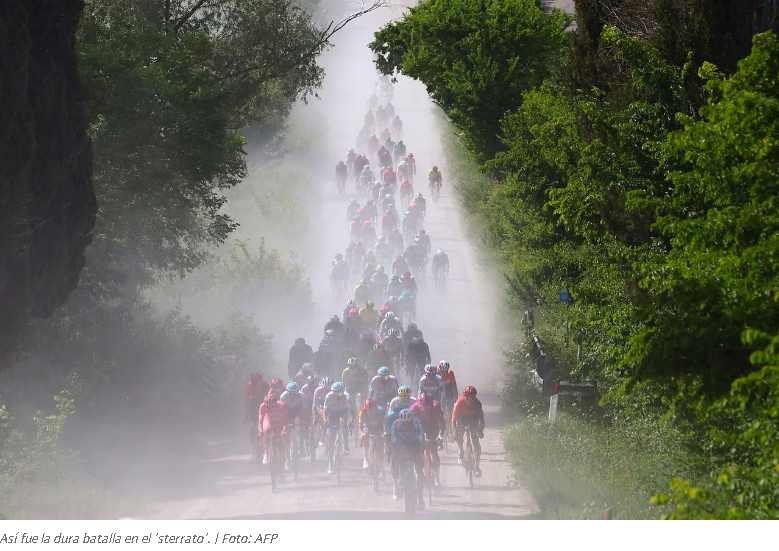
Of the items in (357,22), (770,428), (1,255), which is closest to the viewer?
(770,428)

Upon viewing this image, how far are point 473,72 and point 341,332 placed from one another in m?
12.6

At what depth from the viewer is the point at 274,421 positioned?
1822 centimetres

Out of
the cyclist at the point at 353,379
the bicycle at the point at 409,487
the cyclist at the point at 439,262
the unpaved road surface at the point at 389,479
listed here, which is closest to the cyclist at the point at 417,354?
the unpaved road surface at the point at 389,479

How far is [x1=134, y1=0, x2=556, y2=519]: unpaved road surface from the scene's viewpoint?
51.6ft

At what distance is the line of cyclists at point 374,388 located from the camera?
16875 mm

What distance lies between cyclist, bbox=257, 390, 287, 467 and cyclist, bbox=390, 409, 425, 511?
117 inches

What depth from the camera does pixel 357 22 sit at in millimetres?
129500

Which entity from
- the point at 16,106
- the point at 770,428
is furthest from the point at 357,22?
the point at 770,428

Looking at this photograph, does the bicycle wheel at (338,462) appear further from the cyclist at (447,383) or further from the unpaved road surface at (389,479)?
the cyclist at (447,383)

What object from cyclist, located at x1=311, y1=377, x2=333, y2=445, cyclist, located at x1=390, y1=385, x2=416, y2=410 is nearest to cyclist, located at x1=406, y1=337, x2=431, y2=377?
cyclist, located at x1=311, y1=377, x2=333, y2=445

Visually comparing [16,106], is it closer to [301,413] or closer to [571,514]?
[301,413]

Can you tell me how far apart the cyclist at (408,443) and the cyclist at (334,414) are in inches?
106

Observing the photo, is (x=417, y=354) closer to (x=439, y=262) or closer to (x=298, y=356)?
(x=298, y=356)

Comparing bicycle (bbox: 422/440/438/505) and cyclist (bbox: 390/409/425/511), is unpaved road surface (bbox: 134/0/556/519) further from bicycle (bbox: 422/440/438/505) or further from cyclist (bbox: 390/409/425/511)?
cyclist (bbox: 390/409/425/511)
